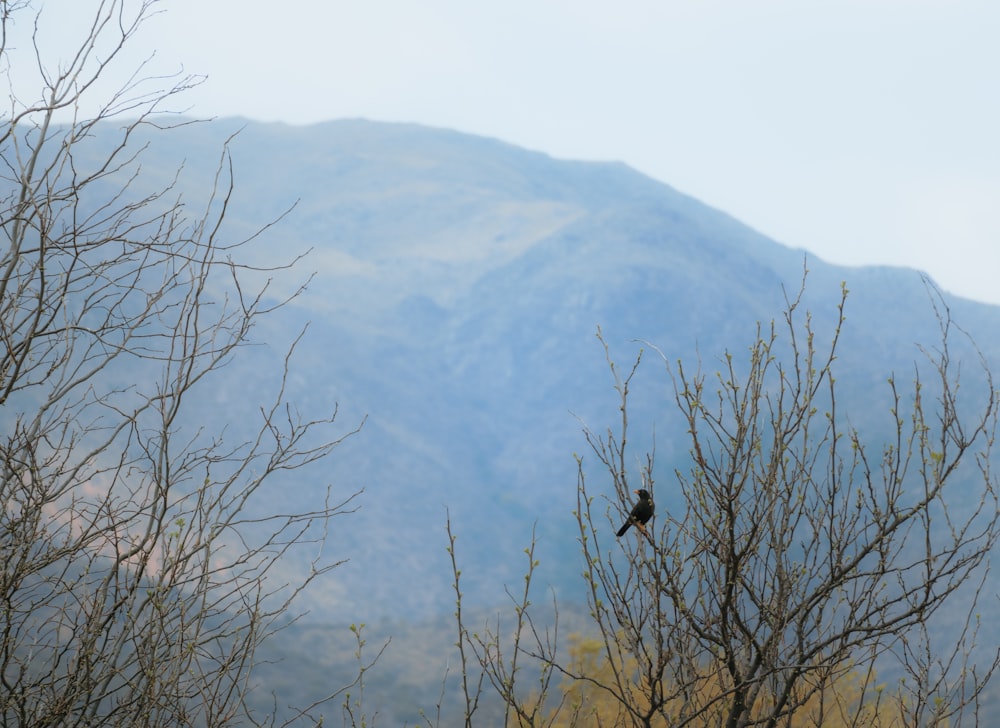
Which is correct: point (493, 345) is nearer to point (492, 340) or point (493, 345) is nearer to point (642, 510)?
point (492, 340)

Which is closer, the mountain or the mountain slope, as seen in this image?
the mountain

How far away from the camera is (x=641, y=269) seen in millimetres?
76750

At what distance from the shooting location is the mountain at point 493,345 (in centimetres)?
6425

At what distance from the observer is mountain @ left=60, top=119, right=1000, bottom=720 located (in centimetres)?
6425

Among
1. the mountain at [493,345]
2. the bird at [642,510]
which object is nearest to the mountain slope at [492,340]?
the mountain at [493,345]

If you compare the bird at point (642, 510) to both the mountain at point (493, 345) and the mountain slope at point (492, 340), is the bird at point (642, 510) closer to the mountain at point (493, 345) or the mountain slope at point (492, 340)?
the mountain at point (493, 345)

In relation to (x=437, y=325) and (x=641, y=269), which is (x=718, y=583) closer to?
(x=641, y=269)

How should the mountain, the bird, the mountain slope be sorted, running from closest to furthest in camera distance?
the bird, the mountain, the mountain slope

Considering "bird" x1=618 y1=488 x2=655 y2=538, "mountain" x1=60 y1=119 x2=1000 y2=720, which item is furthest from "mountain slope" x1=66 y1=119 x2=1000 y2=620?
"bird" x1=618 y1=488 x2=655 y2=538

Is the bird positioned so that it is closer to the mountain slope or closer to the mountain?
the mountain

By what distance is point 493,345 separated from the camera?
3177 inches

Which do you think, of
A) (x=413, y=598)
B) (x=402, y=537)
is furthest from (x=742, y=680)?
(x=402, y=537)

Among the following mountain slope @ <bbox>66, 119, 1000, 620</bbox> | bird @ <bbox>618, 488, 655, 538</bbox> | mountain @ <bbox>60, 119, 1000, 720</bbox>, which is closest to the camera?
bird @ <bbox>618, 488, 655, 538</bbox>

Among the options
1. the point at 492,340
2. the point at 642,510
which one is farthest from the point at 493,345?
the point at 642,510
